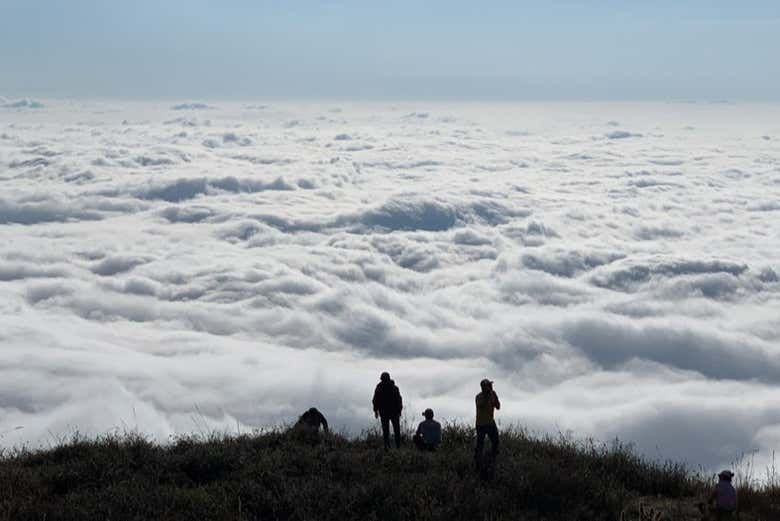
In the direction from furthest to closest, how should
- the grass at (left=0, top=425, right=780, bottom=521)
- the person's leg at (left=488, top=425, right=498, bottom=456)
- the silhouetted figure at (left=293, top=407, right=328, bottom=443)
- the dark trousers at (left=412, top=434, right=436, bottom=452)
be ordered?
the silhouetted figure at (left=293, top=407, right=328, bottom=443) → the dark trousers at (left=412, top=434, right=436, bottom=452) → the person's leg at (left=488, top=425, right=498, bottom=456) → the grass at (left=0, top=425, right=780, bottom=521)

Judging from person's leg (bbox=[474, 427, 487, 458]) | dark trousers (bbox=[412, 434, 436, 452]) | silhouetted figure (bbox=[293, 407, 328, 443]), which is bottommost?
dark trousers (bbox=[412, 434, 436, 452])

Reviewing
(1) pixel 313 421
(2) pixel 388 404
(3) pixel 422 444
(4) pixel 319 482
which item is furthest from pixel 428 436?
(4) pixel 319 482

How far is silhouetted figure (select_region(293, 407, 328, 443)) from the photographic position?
532 inches

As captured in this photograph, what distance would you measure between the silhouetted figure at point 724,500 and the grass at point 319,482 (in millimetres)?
1199

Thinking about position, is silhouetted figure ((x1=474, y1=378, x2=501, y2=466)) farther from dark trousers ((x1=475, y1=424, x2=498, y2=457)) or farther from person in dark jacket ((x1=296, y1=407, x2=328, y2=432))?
person in dark jacket ((x1=296, y1=407, x2=328, y2=432))

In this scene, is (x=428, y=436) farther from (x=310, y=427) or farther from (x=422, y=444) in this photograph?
(x=310, y=427)

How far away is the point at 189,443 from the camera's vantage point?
12828mm

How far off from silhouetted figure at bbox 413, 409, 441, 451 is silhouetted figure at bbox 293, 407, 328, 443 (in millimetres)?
2029

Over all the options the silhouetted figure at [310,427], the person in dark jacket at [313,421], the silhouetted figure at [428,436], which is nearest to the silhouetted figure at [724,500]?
the silhouetted figure at [428,436]

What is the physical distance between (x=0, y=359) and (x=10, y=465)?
20048 centimetres

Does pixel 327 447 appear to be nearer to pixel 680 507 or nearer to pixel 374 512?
pixel 374 512

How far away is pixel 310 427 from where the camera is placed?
46.0 ft

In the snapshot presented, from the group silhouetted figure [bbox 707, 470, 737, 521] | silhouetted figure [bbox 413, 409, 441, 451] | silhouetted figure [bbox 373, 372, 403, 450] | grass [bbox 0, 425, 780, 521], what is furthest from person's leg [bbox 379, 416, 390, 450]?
silhouetted figure [bbox 707, 470, 737, 521]

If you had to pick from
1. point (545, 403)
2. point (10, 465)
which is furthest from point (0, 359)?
point (10, 465)
